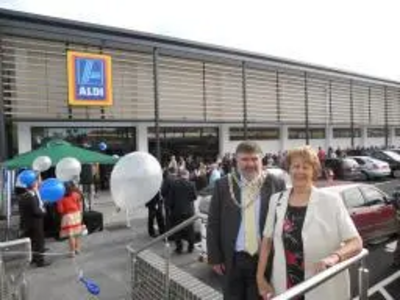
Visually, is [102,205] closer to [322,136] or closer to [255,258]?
[255,258]

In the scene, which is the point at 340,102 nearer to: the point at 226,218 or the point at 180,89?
the point at 180,89

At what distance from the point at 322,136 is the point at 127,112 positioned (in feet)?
61.0

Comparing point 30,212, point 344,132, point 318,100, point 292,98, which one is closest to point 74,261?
point 30,212

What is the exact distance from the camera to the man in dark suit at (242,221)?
3408mm

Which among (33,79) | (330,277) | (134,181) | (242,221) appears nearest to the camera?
(330,277)

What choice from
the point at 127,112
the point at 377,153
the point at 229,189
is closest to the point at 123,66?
the point at 127,112

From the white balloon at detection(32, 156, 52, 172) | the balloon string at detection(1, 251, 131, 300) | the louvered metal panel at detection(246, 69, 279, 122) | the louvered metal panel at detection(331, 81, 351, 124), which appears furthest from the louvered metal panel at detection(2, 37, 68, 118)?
the louvered metal panel at detection(331, 81, 351, 124)

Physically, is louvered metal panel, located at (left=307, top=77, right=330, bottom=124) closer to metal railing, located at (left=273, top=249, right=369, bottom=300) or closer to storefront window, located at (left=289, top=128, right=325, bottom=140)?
storefront window, located at (left=289, top=128, right=325, bottom=140)

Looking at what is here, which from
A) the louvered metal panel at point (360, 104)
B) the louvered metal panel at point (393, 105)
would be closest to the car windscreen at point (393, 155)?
the louvered metal panel at point (360, 104)

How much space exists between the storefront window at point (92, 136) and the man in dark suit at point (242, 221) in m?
15.3

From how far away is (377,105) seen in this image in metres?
38.9

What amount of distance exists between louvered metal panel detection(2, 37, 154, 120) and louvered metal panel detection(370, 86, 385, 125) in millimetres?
25583

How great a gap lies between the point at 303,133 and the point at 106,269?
1015 inches

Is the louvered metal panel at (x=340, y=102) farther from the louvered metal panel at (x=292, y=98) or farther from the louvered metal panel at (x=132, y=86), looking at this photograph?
the louvered metal panel at (x=132, y=86)
